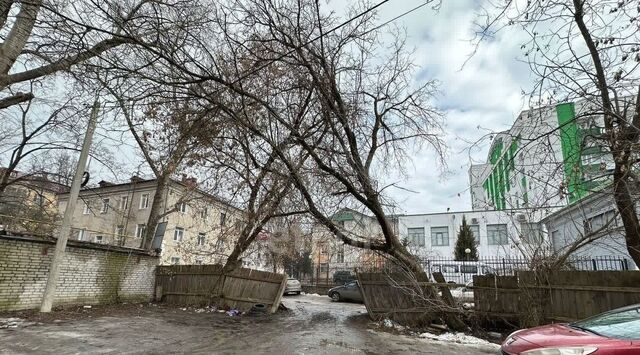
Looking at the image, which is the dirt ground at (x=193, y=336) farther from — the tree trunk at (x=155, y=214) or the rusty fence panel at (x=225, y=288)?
the tree trunk at (x=155, y=214)

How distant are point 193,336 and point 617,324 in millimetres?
7535

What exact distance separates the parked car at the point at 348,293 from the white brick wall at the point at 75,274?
402 inches

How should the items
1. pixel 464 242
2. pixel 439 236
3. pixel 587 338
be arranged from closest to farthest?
1. pixel 587 338
2. pixel 464 242
3. pixel 439 236

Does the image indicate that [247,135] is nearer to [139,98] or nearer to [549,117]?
[139,98]

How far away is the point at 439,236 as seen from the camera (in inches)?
1667

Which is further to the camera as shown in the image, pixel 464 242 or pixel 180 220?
pixel 464 242

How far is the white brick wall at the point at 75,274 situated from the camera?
10320 mm

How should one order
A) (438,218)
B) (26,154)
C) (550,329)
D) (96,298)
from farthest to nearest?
1. (438,218)
2. (26,154)
3. (96,298)
4. (550,329)

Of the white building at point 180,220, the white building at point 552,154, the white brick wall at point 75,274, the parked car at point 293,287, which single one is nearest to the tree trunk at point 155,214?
the white building at point 180,220

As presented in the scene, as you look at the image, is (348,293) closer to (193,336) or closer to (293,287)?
(293,287)

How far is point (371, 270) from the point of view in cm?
1182

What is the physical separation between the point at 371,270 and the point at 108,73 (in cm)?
883

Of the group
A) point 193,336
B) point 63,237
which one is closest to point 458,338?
point 193,336

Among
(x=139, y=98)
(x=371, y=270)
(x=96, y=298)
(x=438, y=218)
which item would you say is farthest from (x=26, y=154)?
(x=438, y=218)
